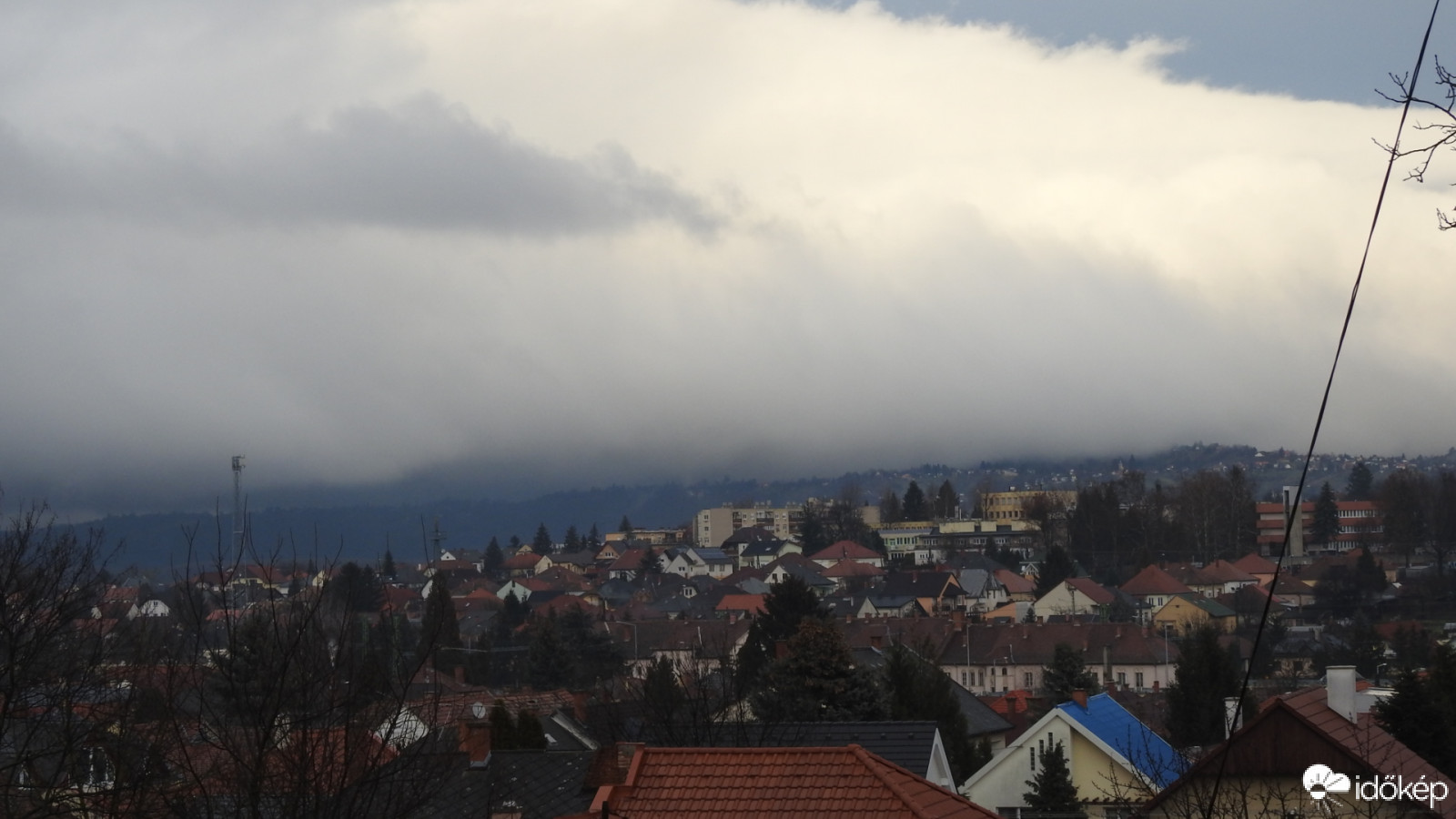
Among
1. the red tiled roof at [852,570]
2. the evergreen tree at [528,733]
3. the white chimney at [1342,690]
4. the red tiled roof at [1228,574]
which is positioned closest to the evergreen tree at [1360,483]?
the red tiled roof at [852,570]

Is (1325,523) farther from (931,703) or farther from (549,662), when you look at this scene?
(931,703)

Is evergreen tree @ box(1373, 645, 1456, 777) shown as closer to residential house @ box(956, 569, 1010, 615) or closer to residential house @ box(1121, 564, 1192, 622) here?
residential house @ box(1121, 564, 1192, 622)

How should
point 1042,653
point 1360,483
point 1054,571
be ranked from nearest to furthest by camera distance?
1. point 1042,653
2. point 1054,571
3. point 1360,483

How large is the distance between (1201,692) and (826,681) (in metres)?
10.5

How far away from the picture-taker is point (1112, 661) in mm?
78562

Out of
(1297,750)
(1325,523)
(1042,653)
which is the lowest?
(1042,653)

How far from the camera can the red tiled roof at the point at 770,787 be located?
1364cm

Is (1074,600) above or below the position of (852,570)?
above

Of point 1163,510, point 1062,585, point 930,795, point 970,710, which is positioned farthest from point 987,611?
point 930,795

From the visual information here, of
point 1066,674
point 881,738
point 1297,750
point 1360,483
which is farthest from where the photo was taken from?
point 1360,483

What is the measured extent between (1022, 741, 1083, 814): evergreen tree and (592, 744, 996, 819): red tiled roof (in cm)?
1492

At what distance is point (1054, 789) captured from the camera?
95.3 ft

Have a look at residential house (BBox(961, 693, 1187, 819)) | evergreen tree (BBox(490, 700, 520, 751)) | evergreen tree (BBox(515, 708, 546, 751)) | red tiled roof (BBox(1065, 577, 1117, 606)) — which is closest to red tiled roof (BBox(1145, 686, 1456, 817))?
residential house (BBox(961, 693, 1187, 819))

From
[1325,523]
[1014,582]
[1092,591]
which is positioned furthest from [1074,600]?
[1325,523]
